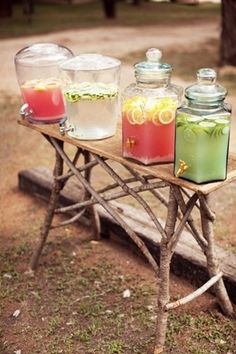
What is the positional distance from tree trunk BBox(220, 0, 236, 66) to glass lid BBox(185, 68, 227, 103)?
6.39 meters

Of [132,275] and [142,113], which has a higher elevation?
[142,113]

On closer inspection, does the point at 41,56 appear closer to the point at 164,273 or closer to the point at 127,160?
the point at 127,160

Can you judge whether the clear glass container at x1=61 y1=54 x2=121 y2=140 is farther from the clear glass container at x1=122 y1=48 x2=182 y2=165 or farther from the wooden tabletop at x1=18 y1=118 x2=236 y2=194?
the clear glass container at x1=122 y1=48 x2=182 y2=165

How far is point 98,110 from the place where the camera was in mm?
2605

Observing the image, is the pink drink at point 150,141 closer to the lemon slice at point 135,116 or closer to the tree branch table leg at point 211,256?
the lemon slice at point 135,116

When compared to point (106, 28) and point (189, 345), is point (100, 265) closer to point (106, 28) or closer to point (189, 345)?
point (189, 345)

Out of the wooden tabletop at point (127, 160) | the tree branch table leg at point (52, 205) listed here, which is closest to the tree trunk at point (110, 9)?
the tree branch table leg at point (52, 205)

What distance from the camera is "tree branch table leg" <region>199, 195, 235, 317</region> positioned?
2.58 m

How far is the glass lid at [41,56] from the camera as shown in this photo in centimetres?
309

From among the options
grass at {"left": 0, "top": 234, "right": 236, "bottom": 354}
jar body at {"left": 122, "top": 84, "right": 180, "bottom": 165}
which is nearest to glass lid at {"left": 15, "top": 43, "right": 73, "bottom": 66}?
jar body at {"left": 122, "top": 84, "right": 180, "bottom": 165}

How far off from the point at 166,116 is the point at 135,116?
0.13 metres

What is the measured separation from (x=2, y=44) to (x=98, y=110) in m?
9.23

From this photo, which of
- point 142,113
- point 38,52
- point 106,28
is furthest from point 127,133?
point 106,28

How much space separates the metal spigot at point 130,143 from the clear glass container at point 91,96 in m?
0.27
